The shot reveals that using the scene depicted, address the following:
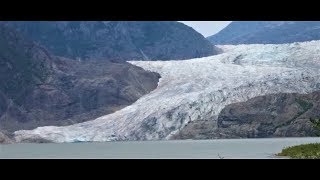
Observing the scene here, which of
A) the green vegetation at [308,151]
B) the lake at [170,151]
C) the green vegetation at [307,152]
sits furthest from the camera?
the lake at [170,151]

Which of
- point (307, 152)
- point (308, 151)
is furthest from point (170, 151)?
point (307, 152)

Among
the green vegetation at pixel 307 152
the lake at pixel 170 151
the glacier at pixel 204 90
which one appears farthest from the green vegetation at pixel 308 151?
the glacier at pixel 204 90

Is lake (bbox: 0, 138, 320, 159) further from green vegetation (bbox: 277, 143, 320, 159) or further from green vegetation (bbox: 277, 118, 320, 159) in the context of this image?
green vegetation (bbox: 277, 143, 320, 159)

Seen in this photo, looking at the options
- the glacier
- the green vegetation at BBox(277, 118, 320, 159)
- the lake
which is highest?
the green vegetation at BBox(277, 118, 320, 159)

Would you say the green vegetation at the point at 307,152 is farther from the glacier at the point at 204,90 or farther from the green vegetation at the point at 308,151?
the glacier at the point at 204,90

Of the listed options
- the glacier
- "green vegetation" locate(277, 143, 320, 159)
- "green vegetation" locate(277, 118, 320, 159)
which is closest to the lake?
"green vegetation" locate(277, 118, 320, 159)
